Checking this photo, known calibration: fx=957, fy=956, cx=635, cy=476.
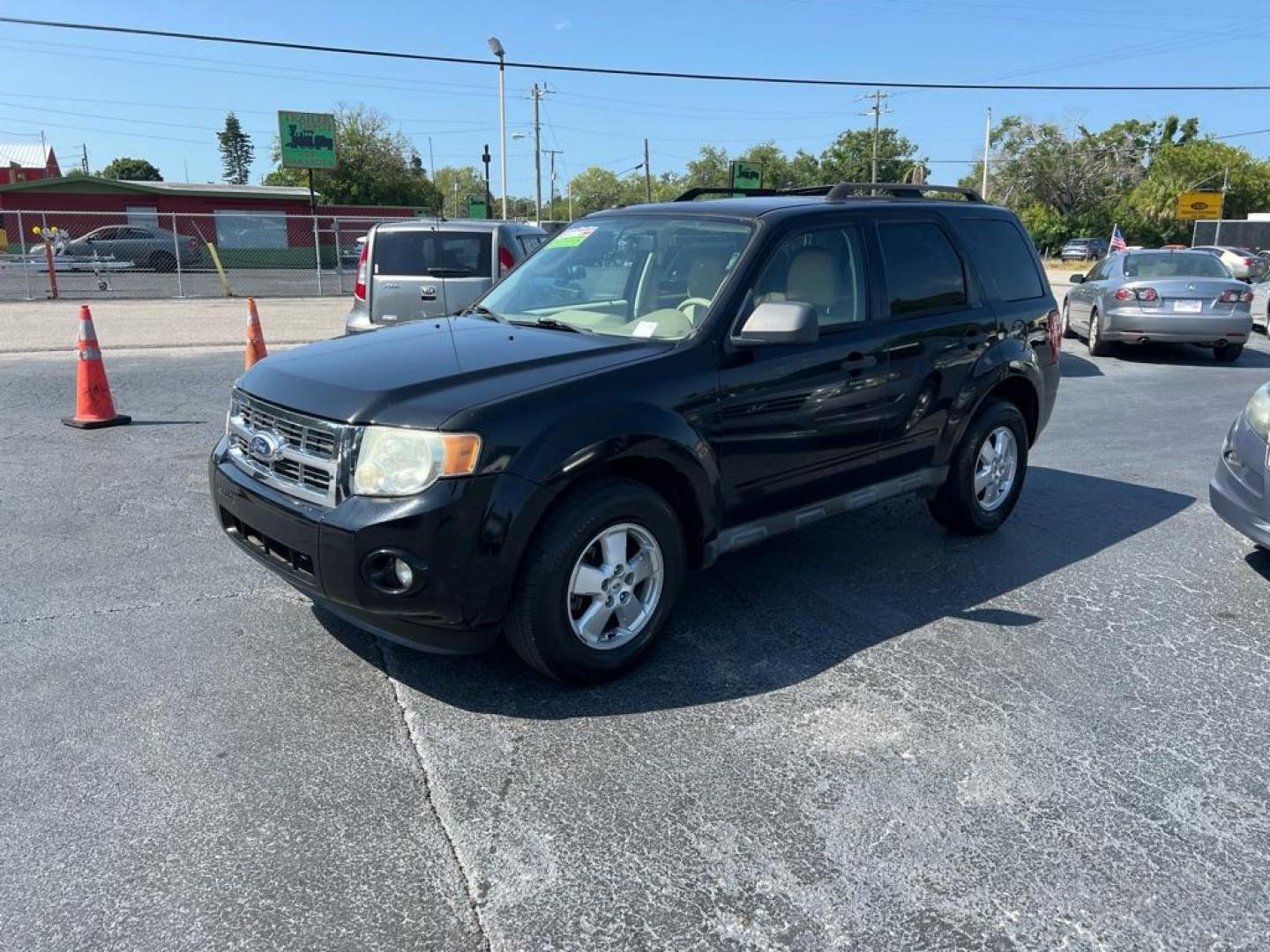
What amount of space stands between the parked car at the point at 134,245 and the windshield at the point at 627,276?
29.3 metres

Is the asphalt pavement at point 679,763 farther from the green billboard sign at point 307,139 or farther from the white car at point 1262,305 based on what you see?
the green billboard sign at point 307,139

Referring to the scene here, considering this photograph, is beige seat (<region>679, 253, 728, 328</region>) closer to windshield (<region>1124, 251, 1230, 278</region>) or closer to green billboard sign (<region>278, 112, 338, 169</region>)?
windshield (<region>1124, 251, 1230, 278</region>)

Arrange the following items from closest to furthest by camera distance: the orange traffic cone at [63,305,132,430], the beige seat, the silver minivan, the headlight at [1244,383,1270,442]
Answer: the beige seat → the headlight at [1244,383,1270,442] → the orange traffic cone at [63,305,132,430] → the silver minivan

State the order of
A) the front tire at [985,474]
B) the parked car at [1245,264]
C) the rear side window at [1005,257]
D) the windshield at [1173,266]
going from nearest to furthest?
the front tire at [985,474], the rear side window at [1005,257], the windshield at [1173,266], the parked car at [1245,264]

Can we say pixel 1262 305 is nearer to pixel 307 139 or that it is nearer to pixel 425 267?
pixel 425 267

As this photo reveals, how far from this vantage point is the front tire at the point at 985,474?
5262mm

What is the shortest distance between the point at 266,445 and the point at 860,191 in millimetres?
3338

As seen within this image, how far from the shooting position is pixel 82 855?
265 centimetres

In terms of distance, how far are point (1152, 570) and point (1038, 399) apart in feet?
3.98

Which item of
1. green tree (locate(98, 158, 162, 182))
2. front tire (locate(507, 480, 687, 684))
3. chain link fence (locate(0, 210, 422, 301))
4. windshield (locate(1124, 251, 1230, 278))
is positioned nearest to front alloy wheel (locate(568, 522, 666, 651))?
front tire (locate(507, 480, 687, 684))

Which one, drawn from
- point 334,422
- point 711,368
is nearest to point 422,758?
A: point 334,422

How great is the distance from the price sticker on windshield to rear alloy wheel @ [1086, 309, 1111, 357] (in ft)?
33.9

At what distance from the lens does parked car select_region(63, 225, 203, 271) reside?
30.5m

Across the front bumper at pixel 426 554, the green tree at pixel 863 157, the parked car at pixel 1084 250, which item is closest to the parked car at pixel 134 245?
the front bumper at pixel 426 554
